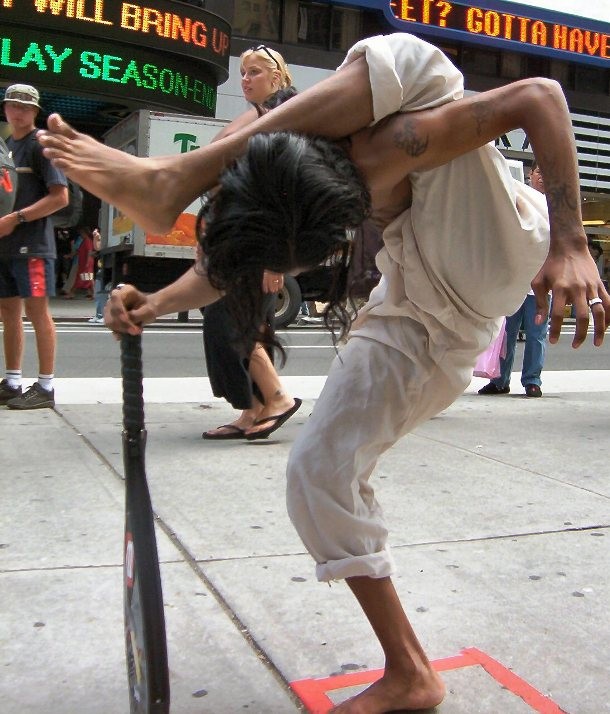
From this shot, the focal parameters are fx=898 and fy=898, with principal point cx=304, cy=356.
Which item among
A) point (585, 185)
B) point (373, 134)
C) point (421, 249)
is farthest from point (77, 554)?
point (585, 185)

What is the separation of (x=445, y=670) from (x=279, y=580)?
0.74m

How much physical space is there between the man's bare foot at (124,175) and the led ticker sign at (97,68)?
16263 millimetres

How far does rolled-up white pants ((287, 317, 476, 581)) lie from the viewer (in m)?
2.01

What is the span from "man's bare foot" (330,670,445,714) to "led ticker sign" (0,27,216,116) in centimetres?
1648

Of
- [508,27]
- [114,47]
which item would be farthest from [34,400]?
[508,27]

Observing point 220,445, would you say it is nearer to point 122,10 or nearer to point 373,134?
point 373,134

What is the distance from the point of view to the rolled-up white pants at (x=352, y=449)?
6.59ft

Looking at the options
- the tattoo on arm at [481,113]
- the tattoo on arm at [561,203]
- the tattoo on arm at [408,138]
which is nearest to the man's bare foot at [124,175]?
the tattoo on arm at [408,138]

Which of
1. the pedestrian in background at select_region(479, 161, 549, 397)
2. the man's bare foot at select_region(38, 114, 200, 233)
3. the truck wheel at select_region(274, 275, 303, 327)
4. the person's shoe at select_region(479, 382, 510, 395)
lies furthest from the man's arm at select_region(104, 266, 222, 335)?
the truck wheel at select_region(274, 275, 303, 327)

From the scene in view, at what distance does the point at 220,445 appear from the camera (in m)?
4.90

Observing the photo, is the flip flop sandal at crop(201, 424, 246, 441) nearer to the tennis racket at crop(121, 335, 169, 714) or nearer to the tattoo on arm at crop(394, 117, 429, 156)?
the tennis racket at crop(121, 335, 169, 714)

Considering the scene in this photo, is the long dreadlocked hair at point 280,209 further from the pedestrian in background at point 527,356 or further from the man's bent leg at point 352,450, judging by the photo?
the pedestrian in background at point 527,356

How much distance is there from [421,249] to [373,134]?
33 centimetres

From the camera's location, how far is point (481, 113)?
1.74 metres
